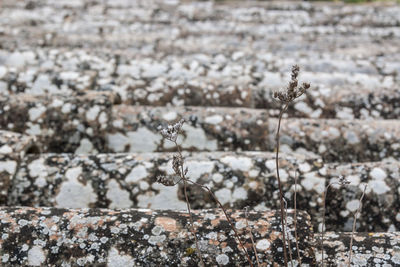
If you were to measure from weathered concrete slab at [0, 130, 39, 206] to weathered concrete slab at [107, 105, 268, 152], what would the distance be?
0.54 m

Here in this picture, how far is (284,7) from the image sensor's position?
685 cm

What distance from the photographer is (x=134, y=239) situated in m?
1.66

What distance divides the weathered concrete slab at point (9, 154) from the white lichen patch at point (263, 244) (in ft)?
4.25

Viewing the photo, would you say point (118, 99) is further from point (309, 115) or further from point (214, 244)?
point (214, 244)

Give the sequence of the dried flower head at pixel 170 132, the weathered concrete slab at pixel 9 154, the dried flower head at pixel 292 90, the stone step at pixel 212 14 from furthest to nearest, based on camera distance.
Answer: the stone step at pixel 212 14
the weathered concrete slab at pixel 9 154
the dried flower head at pixel 170 132
the dried flower head at pixel 292 90

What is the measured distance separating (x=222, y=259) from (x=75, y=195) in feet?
3.06

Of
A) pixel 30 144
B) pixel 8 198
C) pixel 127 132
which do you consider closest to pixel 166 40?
pixel 127 132

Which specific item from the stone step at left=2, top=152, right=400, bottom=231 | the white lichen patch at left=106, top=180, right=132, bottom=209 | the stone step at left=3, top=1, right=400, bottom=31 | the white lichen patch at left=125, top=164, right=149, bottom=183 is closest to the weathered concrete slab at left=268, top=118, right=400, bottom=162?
the stone step at left=2, top=152, right=400, bottom=231

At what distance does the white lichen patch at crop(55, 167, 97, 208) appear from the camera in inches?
85.7

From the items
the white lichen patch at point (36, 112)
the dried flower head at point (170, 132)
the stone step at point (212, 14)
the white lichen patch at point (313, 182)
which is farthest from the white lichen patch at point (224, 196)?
the stone step at point (212, 14)

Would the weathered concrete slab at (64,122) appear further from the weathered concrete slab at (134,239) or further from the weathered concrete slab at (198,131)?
the weathered concrete slab at (134,239)

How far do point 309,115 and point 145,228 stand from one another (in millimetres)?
1941

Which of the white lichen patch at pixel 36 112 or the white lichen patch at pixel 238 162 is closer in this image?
the white lichen patch at pixel 238 162

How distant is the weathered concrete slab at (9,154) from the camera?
2.13 metres
